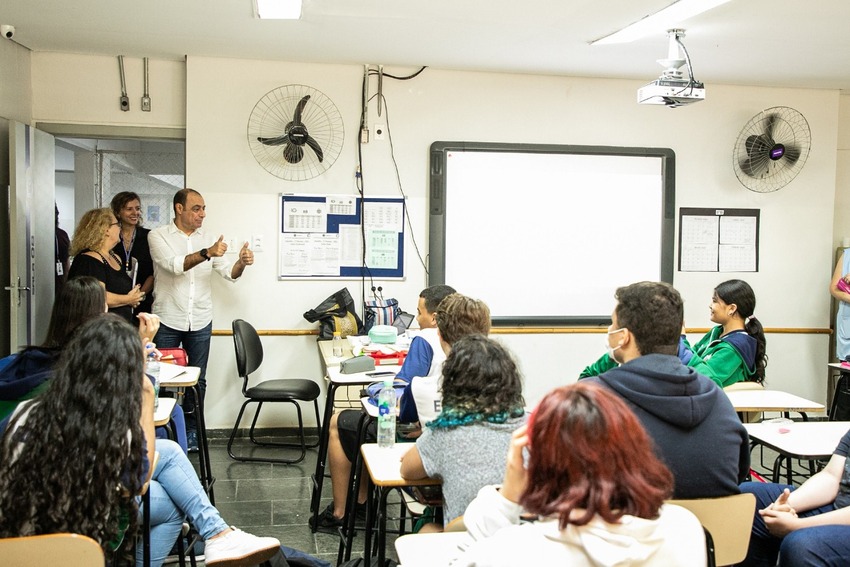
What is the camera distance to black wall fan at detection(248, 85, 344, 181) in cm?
533

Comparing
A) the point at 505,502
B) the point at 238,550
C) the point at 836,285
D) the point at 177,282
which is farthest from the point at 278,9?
the point at 836,285

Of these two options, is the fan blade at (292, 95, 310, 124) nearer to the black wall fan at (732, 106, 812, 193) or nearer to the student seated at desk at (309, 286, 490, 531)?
the student seated at desk at (309, 286, 490, 531)

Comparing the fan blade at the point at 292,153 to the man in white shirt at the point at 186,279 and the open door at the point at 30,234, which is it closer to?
the man in white shirt at the point at 186,279

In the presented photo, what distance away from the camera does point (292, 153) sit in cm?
537

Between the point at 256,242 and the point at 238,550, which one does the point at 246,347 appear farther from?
the point at 238,550

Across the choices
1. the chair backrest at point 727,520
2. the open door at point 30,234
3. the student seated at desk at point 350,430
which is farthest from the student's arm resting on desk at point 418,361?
the open door at point 30,234

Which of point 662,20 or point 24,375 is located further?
point 662,20

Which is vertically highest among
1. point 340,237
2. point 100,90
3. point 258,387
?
point 100,90

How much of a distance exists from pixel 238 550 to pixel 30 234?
3170mm

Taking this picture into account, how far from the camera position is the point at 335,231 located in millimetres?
5512

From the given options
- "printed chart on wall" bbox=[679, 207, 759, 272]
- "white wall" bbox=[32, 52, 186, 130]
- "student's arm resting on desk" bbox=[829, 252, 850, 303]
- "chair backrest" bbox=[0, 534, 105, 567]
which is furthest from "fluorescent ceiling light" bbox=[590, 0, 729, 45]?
"chair backrest" bbox=[0, 534, 105, 567]

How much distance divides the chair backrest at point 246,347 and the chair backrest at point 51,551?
3.12 m

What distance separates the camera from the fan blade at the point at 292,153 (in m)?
5.36

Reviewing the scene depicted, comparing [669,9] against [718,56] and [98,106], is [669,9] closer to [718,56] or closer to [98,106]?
[718,56]
